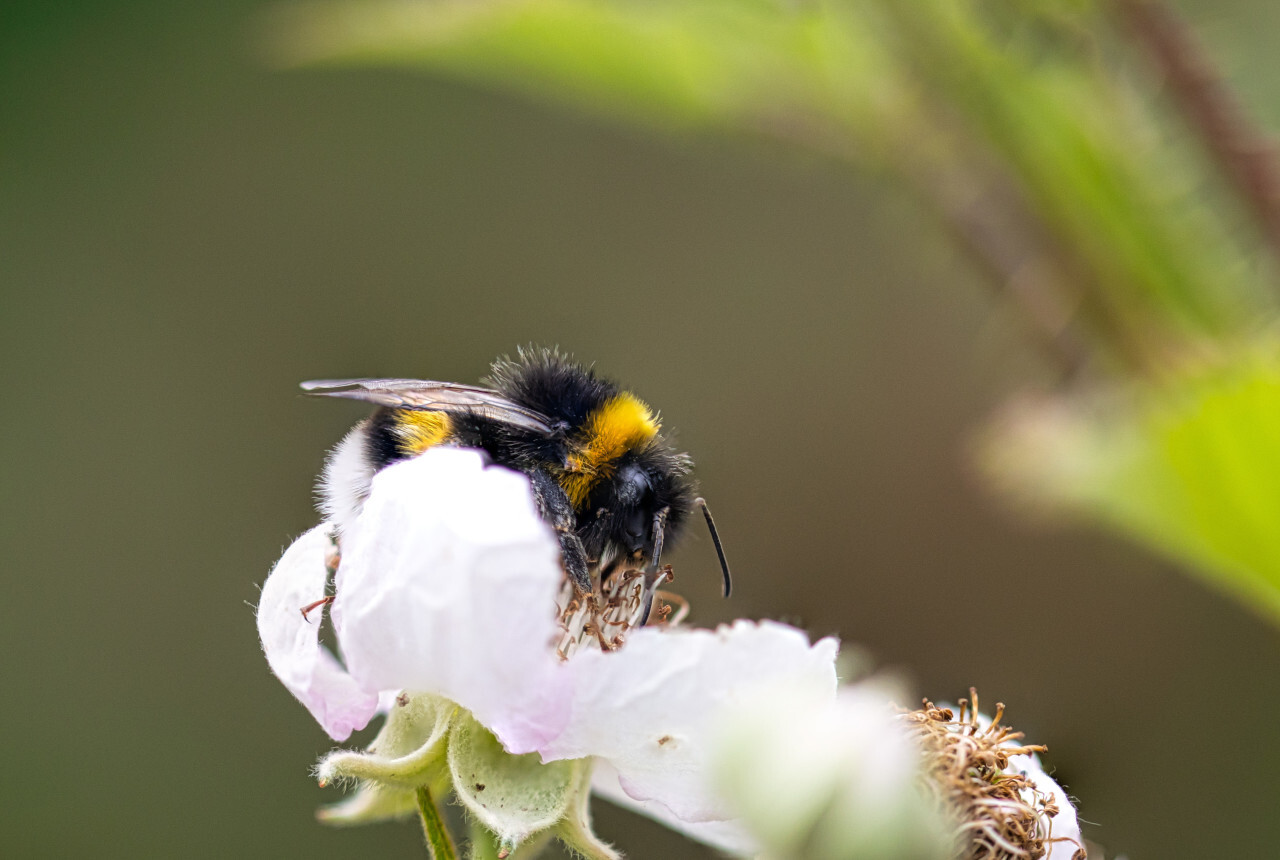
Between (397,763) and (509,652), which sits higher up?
(509,652)

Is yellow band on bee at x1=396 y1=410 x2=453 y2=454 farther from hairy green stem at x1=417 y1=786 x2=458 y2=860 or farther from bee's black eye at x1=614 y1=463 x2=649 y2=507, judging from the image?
hairy green stem at x1=417 y1=786 x2=458 y2=860

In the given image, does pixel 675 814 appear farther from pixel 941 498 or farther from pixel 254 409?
pixel 254 409

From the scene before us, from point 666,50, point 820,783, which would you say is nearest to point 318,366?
point 666,50

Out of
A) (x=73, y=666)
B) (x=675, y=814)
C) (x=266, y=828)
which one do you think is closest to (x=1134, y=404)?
(x=675, y=814)

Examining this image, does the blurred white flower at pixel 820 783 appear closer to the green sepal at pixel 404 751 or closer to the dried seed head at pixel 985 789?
the dried seed head at pixel 985 789

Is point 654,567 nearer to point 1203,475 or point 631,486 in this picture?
point 631,486

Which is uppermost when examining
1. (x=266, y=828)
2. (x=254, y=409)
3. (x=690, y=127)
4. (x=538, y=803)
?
(x=690, y=127)

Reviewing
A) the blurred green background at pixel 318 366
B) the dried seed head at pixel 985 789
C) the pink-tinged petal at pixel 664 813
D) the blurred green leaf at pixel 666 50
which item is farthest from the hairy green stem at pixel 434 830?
the blurred green background at pixel 318 366
